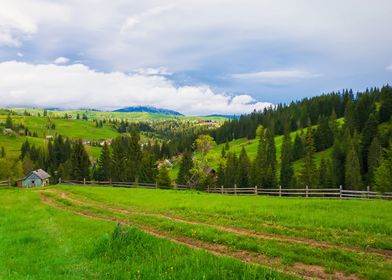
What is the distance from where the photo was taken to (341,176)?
300 feet

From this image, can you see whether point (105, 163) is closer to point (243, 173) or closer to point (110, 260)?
point (243, 173)

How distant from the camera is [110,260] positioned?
10133mm

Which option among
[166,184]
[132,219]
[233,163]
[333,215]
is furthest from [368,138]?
[132,219]

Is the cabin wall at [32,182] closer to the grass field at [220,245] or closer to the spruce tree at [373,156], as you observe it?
the grass field at [220,245]

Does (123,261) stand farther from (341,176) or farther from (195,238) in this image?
(341,176)

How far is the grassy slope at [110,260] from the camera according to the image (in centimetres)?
832

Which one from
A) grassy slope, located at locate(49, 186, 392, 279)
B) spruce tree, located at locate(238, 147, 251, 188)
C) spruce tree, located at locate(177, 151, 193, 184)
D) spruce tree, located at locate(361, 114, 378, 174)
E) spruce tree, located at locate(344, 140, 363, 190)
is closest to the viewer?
grassy slope, located at locate(49, 186, 392, 279)

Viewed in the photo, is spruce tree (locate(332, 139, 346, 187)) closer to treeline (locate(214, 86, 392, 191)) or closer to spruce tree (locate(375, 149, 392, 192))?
treeline (locate(214, 86, 392, 191))

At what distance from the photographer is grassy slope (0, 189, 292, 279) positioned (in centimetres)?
832

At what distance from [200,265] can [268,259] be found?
3.85 meters

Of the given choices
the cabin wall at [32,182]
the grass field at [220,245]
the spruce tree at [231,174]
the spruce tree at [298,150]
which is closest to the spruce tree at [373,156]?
the spruce tree at [231,174]

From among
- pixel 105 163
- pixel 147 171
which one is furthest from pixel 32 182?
pixel 147 171

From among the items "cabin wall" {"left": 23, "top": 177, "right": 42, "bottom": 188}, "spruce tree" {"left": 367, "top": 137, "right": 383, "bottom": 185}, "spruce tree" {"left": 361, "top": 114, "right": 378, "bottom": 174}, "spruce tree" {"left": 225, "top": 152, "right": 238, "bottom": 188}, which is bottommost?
"cabin wall" {"left": 23, "top": 177, "right": 42, "bottom": 188}

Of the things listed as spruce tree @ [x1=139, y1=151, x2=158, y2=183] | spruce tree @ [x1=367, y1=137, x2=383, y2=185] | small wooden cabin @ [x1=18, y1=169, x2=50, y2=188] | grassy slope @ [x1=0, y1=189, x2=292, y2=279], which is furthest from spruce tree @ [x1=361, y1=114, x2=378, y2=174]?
small wooden cabin @ [x1=18, y1=169, x2=50, y2=188]
